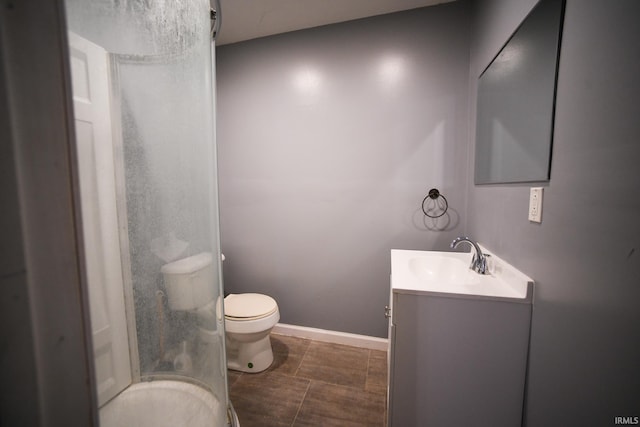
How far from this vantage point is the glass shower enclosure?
2.06ft

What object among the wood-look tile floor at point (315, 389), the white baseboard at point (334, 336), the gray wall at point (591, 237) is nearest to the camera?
the gray wall at point (591, 237)

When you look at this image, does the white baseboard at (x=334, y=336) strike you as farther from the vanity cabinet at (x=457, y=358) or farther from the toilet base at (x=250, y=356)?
the vanity cabinet at (x=457, y=358)

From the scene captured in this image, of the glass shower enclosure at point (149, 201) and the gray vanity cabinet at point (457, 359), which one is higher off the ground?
the glass shower enclosure at point (149, 201)

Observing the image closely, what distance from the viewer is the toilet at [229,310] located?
0.81 m

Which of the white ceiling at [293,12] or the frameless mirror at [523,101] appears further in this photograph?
the white ceiling at [293,12]

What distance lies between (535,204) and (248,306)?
1616 millimetres

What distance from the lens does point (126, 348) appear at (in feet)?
2.68

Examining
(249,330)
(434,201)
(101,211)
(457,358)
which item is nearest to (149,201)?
(101,211)

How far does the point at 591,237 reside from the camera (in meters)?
0.65

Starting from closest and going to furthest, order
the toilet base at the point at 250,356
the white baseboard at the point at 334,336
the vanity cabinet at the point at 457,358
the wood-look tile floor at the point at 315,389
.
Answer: the vanity cabinet at the point at 457,358, the wood-look tile floor at the point at 315,389, the toilet base at the point at 250,356, the white baseboard at the point at 334,336

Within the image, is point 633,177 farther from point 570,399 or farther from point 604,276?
point 570,399

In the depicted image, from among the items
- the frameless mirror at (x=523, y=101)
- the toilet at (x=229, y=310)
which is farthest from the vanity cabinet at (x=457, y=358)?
the toilet at (x=229, y=310)

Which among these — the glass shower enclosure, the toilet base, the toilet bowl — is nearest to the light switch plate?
the glass shower enclosure

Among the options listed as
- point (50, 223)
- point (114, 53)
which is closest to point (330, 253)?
point (114, 53)
